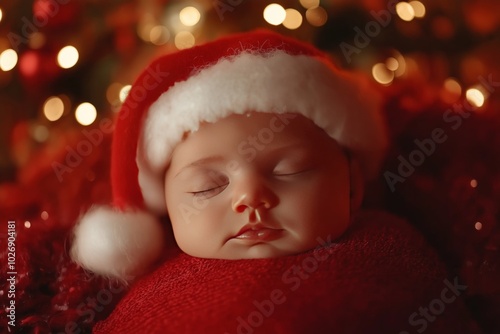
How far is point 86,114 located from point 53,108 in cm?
10

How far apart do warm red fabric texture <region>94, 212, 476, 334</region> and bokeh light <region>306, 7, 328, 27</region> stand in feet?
2.30

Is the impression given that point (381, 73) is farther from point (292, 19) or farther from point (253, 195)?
point (253, 195)

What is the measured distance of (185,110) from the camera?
88cm

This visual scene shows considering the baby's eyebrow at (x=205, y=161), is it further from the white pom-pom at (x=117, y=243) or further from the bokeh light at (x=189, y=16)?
the bokeh light at (x=189, y=16)

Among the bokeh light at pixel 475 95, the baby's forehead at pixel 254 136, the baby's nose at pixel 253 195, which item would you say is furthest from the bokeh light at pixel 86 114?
the bokeh light at pixel 475 95

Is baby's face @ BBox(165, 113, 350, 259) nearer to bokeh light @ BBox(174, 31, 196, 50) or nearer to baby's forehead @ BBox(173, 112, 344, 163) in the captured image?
baby's forehead @ BBox(173, 112, 344, 163)

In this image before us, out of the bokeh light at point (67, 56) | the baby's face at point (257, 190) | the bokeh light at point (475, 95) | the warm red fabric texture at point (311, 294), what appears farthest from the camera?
the bokeh light at point (67, 56)

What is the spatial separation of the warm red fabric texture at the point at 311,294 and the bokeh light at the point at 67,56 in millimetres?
772

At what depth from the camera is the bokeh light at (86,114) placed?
149 centimetres

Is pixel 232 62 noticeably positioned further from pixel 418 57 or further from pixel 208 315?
pixel 418 57

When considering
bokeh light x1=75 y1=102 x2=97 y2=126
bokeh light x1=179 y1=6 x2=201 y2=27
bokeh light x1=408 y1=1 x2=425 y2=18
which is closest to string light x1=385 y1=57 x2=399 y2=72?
bokeh light x1=408 y1=1 x2=425 y2=18

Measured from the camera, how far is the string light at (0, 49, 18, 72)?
138 cm

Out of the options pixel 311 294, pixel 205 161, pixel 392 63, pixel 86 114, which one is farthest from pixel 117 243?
pixel 392 63

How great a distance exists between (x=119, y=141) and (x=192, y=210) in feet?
0.60
